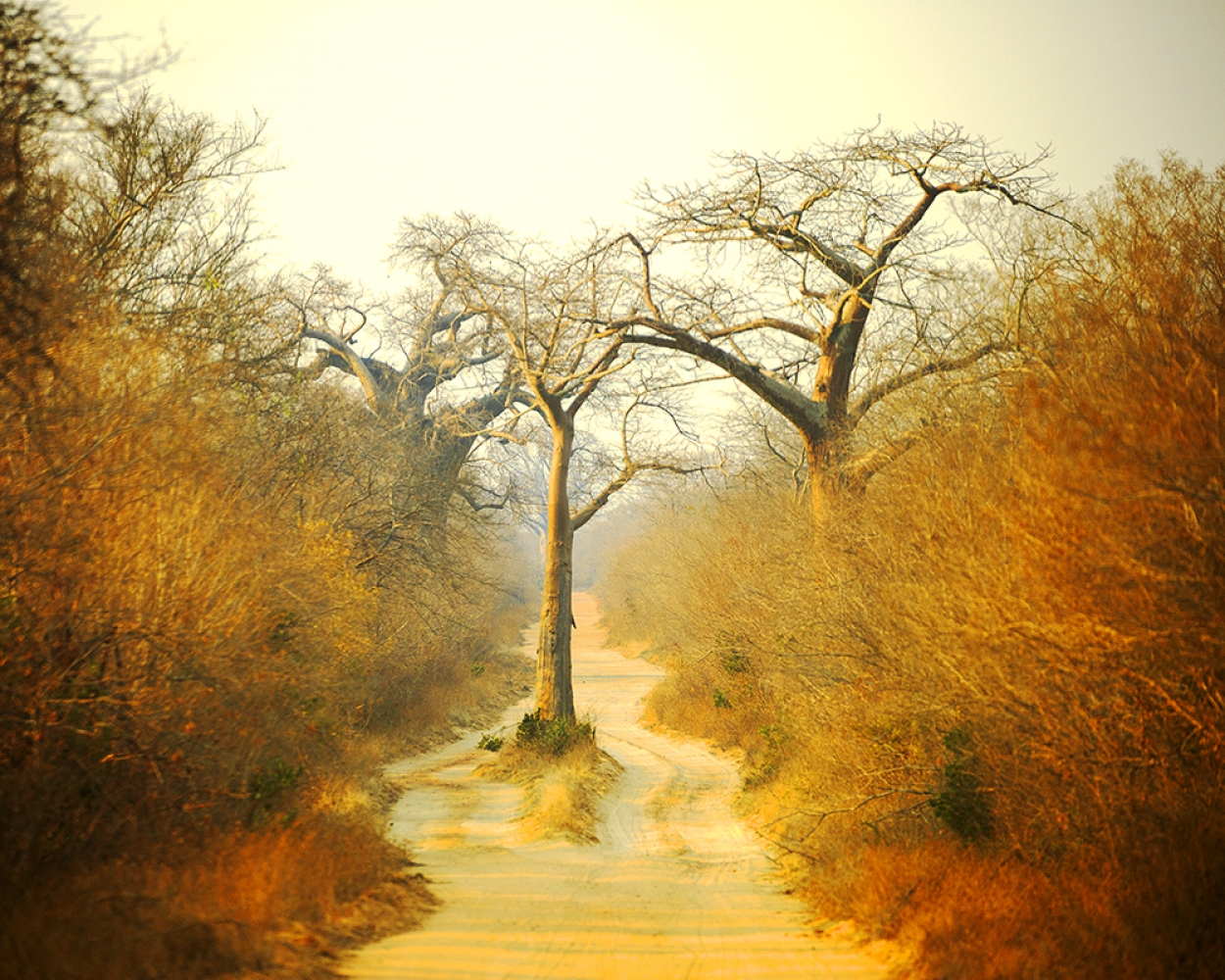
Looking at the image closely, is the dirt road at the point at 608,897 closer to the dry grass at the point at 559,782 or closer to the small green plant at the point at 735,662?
the dry grass at the point at 559,782

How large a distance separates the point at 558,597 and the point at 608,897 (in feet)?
26.4

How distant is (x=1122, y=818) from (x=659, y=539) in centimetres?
3472

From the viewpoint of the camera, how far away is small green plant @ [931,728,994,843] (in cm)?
728

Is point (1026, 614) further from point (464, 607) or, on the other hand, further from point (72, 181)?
point (464, 607)

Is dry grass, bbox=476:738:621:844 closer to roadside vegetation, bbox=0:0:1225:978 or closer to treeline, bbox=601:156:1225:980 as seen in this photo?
roadside vegetation, bbox=0:0:1225:978

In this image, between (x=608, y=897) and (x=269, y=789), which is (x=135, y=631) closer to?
(x=269, y=789)

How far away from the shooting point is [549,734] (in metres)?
14.5

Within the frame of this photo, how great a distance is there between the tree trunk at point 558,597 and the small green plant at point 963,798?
8.66 m

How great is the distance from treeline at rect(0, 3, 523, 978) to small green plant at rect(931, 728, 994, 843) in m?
4.93

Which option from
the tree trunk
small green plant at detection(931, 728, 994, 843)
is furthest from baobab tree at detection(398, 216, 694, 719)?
small green plant at detection(931, 728, 994, 843)

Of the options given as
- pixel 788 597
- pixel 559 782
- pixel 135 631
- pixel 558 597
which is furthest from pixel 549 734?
pixel 135 631

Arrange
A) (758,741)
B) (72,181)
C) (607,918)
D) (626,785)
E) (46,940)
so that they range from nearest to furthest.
→ (46,940), (607,918), (72,181), (626,785), (758,741)

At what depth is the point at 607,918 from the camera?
7285 mm

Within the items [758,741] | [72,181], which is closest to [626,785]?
[758,741]
